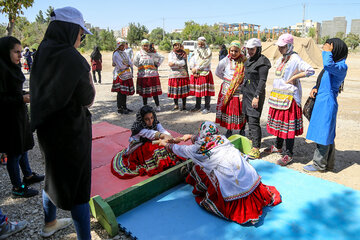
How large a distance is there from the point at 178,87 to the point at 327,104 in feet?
12.5

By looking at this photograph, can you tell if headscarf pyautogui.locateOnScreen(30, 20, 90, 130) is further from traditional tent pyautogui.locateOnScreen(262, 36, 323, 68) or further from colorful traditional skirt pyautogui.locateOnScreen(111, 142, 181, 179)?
traditional tent pyautogui.locateOnScreen(262, 36, 323, 68)

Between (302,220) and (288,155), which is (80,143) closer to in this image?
(302,220)

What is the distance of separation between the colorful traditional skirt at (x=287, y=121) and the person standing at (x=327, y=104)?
0.20 m

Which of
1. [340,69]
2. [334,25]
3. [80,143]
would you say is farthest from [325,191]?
[334,25]

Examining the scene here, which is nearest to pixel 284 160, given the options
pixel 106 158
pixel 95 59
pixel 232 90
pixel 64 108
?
pixel 232 90

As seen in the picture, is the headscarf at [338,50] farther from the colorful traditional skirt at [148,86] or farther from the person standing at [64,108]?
the colorful traditional skirt at [148,86]

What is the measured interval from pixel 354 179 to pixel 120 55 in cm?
521

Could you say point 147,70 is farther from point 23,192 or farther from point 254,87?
point 23,192

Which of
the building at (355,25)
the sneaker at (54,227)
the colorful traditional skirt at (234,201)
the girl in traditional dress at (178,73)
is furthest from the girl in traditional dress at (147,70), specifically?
the building at (355,25)

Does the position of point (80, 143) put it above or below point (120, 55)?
below

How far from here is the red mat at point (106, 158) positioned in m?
3.13

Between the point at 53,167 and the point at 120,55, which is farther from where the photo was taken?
the point at 120,55

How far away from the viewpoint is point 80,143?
1799 mm

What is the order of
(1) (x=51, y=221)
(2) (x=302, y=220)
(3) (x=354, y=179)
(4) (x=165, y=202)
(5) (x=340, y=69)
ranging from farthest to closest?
(3) (x=354, y=179)
(5) (x=340, y=69)
(4) (x=165, y=202)
(2) (x=302, y=220)
(1) (x=51, y=221)
